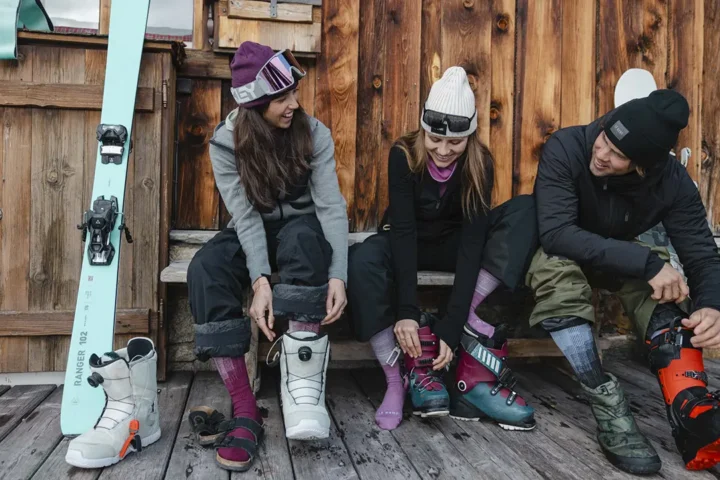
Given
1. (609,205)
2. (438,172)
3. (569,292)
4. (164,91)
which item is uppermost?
(164,91)

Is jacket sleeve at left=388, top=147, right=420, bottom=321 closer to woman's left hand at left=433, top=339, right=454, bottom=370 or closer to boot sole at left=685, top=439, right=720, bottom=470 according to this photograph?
woman's left hand at left=433, top=339, right=454, bottom=370

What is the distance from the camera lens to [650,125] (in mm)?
1530

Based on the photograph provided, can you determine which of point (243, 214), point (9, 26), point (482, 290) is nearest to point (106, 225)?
point (243, 214)

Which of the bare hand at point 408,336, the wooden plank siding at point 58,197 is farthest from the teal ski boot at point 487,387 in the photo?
the wooden plank siding at point 58,197

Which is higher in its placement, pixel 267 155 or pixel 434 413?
pixel 267 155

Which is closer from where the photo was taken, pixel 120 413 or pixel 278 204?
pixel 120 413

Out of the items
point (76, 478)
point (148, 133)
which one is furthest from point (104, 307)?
point (148, 133)

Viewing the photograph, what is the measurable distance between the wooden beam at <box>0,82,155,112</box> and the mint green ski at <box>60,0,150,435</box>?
0.35 ft

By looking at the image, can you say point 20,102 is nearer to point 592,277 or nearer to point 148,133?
point 148,133

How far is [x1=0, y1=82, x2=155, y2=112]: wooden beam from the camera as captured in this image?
2.09m

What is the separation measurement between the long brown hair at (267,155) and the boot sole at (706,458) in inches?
57.3

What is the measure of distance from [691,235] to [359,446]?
4.37 feet

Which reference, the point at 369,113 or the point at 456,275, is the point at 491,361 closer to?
the point at 456,275

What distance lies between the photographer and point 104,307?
5.92 ft
